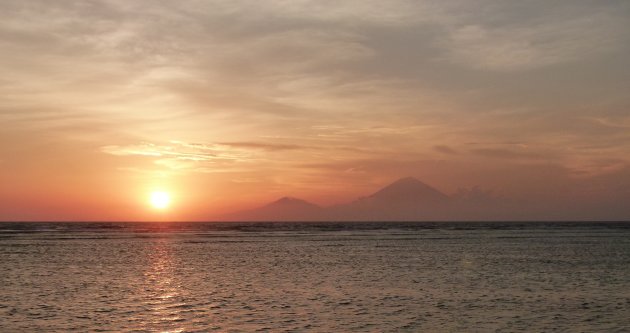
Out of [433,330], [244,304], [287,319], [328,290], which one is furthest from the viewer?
[328,290]

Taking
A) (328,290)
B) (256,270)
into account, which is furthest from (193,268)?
(328,290)

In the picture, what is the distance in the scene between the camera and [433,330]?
27875mm

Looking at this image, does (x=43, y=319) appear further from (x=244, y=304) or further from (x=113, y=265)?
(x=113, y=265)

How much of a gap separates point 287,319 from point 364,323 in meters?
3.95

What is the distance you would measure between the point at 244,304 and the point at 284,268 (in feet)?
73.4

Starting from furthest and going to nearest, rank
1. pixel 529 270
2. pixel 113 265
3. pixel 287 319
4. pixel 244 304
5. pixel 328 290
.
→ 1. pixel 113 265
2. pixel 529 270
3. pixel 328 290
4. pixel 244 304
5. pixel 287 319

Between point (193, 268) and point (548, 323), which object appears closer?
point (548, 323)

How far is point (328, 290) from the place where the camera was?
4106 cm

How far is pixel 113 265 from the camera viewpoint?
6162 centimetres

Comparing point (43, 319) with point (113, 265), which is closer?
point (43, 319)

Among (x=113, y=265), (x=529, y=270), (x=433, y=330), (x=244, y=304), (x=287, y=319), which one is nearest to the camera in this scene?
(x=433, y=330)

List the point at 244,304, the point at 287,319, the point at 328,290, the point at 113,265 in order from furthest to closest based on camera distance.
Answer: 1. the point at 113,265
2. the point at 328,290
3. the point at 244,304
4. the point at 287,319

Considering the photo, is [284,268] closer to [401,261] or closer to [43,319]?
[401,261]

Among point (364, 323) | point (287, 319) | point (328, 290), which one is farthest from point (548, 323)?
point (328, 290)
